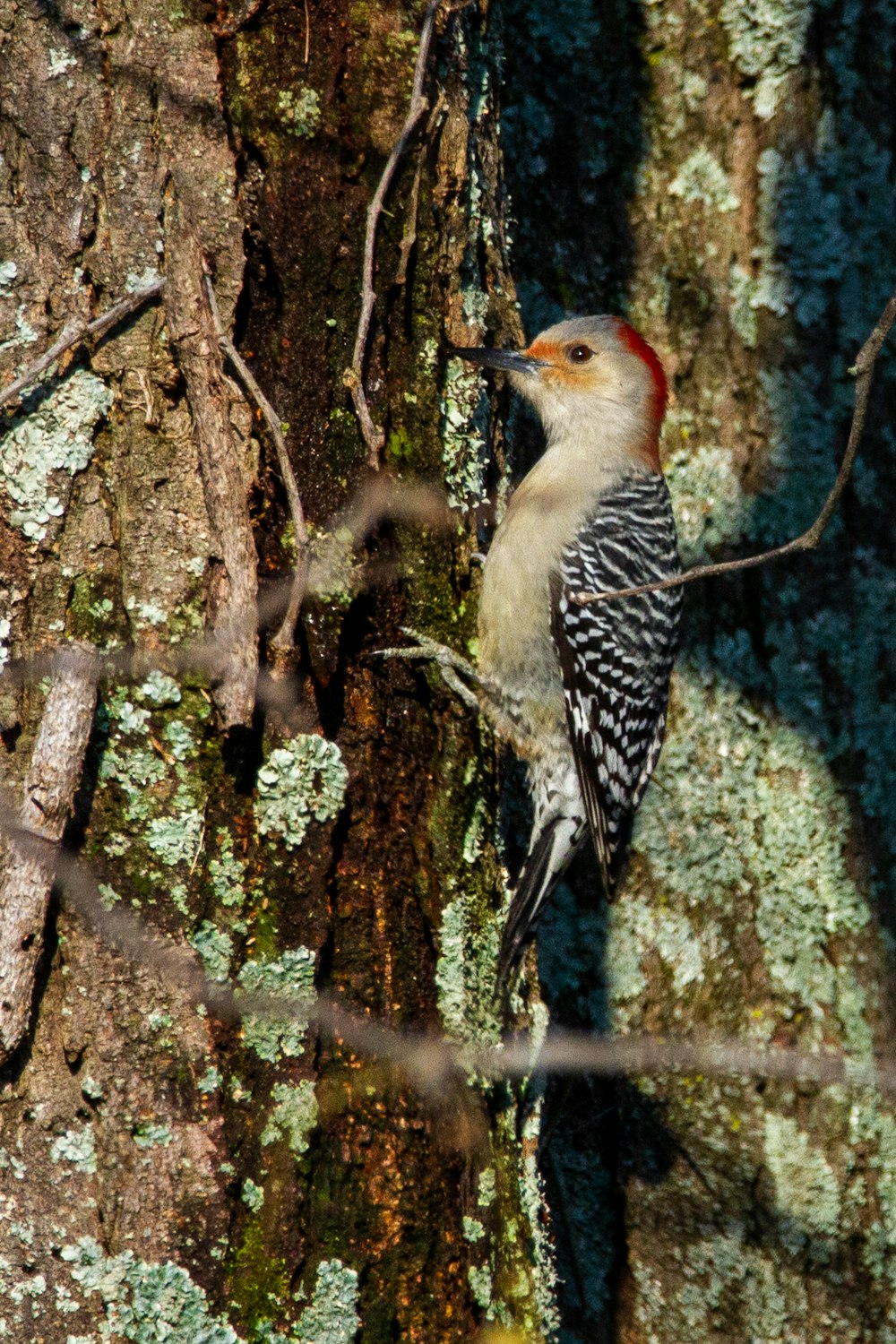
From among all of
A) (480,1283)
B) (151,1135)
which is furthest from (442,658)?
(480,1283)

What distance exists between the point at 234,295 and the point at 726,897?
2352 millimetres

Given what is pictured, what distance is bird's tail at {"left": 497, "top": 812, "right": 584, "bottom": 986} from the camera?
Result: 9.27 ft

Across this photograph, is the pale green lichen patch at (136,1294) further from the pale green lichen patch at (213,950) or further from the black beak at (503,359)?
the black beak at (503,359)

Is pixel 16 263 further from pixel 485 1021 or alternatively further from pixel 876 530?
pixel 876 530

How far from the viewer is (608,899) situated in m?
3.65

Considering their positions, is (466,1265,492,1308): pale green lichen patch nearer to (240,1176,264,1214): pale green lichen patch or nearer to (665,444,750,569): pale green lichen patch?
(240,1176,264,1214): pale green lichen patch

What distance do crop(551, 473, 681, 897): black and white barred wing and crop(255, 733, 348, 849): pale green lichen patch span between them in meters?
1.28

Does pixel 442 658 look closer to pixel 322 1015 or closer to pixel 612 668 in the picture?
pixel 322 1015

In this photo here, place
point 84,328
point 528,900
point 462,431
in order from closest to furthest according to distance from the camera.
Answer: point 84,328 → point 462,431 → point 528,900

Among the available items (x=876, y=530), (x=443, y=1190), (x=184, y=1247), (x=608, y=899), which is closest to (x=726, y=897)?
(x=608, y=899)

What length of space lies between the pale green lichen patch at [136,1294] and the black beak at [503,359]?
2.01 metres

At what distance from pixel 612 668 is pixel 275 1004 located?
5.72ft

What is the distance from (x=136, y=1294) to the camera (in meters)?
2.26

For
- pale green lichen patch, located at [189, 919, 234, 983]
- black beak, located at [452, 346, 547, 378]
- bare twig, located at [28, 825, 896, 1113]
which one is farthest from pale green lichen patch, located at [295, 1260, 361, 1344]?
black beak, located at [452, 346, 547, 378]
